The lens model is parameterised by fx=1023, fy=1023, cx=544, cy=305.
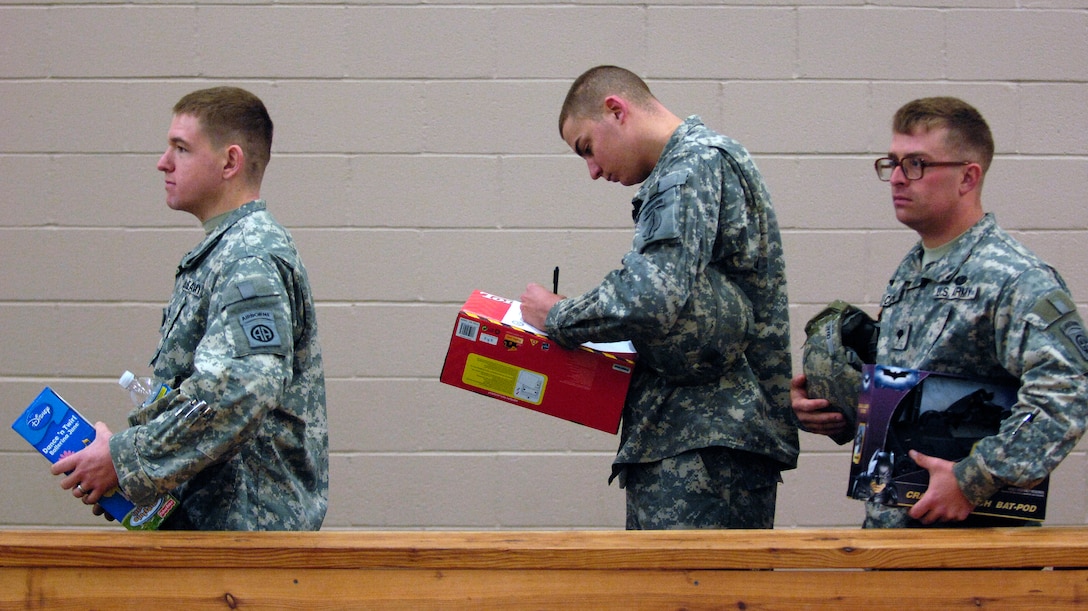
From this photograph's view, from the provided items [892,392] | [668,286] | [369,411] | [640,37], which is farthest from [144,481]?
[640,37]

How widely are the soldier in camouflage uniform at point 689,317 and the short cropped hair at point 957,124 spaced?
330 mm

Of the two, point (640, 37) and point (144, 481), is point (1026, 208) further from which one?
point (144, 481)

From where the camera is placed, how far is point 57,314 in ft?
11.3

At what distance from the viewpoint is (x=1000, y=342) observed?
5.87 ft

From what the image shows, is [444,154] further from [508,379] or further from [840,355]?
[840,355]

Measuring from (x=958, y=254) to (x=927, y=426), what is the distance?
35cm

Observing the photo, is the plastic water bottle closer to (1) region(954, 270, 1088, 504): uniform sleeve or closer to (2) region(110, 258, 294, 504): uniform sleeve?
(2) region(110, 258, 294, 504): uniform sleeve

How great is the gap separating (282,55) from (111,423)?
54.1 inches

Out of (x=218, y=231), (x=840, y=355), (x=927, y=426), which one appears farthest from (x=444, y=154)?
(x=927, y=426)

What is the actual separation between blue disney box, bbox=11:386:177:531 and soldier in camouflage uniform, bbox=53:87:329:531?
0.13 feet

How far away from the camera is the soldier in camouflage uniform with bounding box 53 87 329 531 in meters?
1.76

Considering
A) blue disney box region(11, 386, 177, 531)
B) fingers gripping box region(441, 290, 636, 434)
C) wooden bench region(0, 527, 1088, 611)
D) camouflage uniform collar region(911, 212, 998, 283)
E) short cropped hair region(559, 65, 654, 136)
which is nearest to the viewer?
wooden bench region(0, 527, 1088, 611)

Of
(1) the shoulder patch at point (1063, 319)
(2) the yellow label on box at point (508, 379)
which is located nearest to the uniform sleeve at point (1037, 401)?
(1) the shoulder patch at point (1063, 319)

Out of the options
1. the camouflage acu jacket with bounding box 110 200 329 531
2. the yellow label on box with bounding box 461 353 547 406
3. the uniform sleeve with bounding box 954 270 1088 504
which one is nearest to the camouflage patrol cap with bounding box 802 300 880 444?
the uniform sleeve with bounding box 954 270 1088 504
